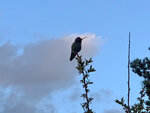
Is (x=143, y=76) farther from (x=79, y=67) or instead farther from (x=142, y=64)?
(x=79, y=67)

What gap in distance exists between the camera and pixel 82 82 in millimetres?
4242

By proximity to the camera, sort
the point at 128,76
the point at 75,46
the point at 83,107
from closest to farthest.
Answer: the point at 128,76
the point at 83,107
the point at 75,46

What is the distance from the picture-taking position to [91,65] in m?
4.62

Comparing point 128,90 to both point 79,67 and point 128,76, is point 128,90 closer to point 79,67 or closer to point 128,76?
point 128,76

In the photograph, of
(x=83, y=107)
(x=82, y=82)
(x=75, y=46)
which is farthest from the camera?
(x=75, y=46)

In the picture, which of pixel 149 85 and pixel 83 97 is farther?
pixel 149 85

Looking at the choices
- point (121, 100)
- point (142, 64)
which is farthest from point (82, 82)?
point (142, 64)

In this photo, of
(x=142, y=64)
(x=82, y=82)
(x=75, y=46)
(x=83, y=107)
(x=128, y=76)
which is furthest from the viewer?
(x=142, y=64)

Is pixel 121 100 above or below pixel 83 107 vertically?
above

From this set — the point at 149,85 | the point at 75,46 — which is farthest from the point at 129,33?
the point at 149,85

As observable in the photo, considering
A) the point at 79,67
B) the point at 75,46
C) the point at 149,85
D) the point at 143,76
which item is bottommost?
the point at 79,67

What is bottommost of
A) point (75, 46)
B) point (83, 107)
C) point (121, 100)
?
point (83, 107)

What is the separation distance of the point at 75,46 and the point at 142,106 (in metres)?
6.68

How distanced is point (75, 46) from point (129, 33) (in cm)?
680
